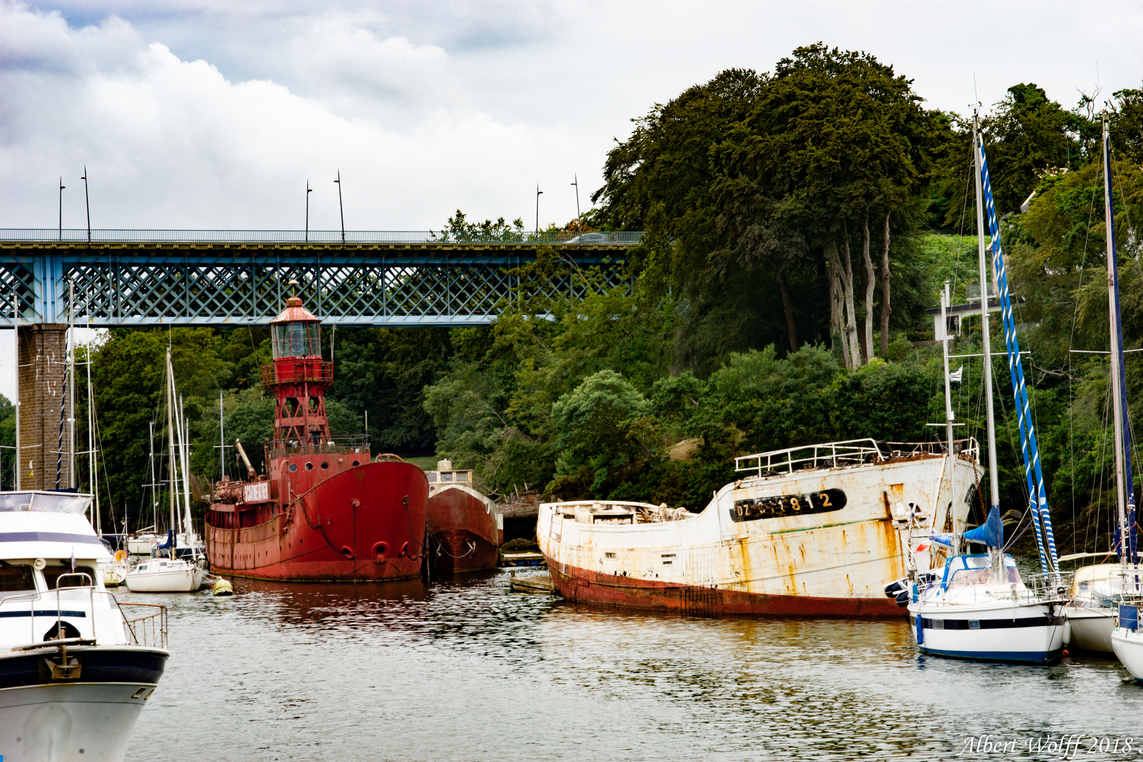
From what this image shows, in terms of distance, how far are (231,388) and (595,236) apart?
35276 mm

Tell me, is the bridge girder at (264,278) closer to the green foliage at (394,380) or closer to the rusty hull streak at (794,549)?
the green foliage at (394,380)

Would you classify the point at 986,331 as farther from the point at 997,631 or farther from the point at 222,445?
the point at 222,445

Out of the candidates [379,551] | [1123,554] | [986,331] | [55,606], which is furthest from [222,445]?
[1123,554]

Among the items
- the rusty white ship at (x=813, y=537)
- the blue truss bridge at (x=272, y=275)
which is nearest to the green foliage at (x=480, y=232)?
the blue truss bridge at (x=272, y=275)

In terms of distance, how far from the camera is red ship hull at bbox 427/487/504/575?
170ft

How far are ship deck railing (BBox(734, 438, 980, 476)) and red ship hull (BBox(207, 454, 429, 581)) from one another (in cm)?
1343

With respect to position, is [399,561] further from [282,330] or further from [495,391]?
[495,391]

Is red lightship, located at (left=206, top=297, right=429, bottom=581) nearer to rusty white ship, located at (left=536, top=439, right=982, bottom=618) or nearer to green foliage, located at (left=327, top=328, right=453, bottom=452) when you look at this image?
rusty white ship, located at (left=536, top=439, right=982, bottom=618)

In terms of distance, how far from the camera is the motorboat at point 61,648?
14.5 meters

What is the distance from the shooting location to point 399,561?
48.2m

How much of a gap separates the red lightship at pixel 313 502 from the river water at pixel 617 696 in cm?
1163

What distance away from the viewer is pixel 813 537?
106ft

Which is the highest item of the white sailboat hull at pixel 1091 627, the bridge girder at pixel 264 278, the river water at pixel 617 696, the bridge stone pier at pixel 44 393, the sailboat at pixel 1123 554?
the bridge girder at pixel 264 278

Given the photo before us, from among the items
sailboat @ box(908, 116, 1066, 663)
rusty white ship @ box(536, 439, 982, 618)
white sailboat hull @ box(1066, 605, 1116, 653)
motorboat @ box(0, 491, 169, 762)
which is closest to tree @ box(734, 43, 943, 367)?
rusty white ship @ box(536, 439, 982, 618)
